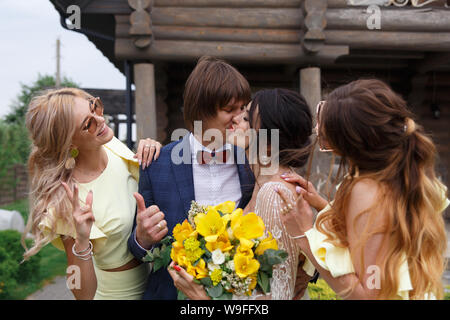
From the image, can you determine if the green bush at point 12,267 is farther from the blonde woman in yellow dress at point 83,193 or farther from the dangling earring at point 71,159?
the dangling earring at point 71,159

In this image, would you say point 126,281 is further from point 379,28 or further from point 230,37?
point 379,28

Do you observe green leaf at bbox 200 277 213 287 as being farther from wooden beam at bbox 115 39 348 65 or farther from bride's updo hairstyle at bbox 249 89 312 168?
wooden beam at bbox 115 39 348 65

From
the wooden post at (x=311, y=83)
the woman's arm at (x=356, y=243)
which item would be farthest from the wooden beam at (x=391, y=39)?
the woman's arm at (x=356, y=243)

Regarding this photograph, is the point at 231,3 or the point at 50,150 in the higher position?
the point at 231,3

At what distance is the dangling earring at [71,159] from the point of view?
1.89 meters

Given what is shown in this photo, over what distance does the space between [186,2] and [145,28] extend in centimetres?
82

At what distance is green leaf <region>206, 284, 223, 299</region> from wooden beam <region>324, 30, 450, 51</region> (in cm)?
506

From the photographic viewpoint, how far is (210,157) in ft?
6.49

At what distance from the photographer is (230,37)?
554cm

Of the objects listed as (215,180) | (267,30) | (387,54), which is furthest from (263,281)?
(387,54)

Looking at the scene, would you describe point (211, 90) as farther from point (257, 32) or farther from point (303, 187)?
point (257, 32)

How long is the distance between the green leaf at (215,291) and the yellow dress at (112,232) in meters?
0.75

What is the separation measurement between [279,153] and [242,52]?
4099mm
